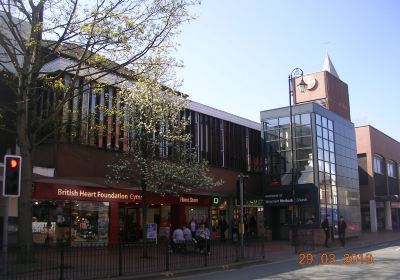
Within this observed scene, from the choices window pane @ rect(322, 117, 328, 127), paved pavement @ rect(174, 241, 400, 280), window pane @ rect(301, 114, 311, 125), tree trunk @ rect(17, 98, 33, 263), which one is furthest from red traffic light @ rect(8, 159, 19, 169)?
window pane @ rect(322, 117, 328, 127)

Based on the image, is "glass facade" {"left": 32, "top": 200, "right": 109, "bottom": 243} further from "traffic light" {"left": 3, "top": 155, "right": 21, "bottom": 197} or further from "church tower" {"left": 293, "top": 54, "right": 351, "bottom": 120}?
"church tower" {"left": 293, "top": 54, "right": 351, "bottom": 120}

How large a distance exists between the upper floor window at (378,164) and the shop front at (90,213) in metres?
30.3

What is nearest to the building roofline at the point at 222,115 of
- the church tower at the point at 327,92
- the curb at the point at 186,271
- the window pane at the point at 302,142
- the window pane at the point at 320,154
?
the window pane at the point at 302,142

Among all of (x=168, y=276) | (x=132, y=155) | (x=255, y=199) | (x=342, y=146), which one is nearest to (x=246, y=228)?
(x=255, y=199)

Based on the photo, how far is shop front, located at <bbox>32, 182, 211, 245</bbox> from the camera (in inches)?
911

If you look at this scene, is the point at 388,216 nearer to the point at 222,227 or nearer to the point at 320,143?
the point at 320,143

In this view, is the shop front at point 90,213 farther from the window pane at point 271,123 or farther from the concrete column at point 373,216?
the concrete column at point 373,216

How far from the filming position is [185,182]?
21.9m

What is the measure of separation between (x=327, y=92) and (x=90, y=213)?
92.8ft

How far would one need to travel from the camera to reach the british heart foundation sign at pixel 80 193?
22547 millimetres

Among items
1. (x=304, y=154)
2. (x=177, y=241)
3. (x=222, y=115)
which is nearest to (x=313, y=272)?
(x=177, y=241)

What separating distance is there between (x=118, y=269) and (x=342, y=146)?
1055 inches

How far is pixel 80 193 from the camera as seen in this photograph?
79.5 feet

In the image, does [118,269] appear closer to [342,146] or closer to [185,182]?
[185,182]
